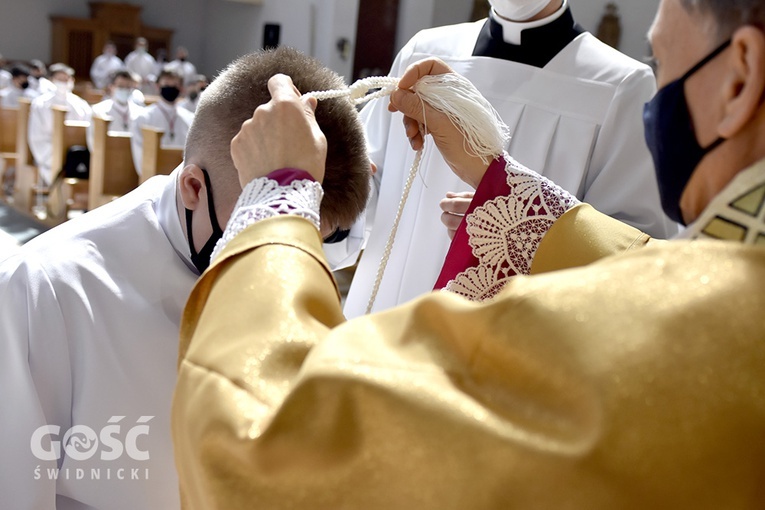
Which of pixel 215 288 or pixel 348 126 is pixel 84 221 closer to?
pixel 348 126

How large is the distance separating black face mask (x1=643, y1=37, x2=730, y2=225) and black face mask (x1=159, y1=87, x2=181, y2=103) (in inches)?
391

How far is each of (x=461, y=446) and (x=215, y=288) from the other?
39 cm

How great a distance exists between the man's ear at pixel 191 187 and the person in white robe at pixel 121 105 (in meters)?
9.23

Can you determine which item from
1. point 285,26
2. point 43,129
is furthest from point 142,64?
point 43,129

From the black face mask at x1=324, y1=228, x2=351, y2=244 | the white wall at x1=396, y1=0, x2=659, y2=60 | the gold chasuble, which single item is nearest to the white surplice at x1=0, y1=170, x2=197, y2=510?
the black face mask at x1=324, y1=228, x2=351, y2=244

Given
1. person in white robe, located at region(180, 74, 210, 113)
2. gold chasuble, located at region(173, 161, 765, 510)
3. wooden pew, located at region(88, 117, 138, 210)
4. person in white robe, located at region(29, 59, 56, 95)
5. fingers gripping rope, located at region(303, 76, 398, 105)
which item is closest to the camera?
gold chasuble, located at region(173, 161, 765, 510)

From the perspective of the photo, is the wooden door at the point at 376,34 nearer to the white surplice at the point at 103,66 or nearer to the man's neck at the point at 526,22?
the white surplice at the point at 103,66

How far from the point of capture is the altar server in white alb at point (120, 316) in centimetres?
155

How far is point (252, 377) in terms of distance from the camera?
0.88m

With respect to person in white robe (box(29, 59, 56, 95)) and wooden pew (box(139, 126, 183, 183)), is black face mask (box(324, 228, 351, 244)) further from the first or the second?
person in white robe (box(29, 59, 56, 95))

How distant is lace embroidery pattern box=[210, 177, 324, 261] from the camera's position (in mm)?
1062

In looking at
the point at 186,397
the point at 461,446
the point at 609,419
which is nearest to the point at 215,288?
the point at 186,397

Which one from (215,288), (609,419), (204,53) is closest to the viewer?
(609,419)

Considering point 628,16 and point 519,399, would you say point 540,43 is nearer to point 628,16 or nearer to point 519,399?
point 519,399
